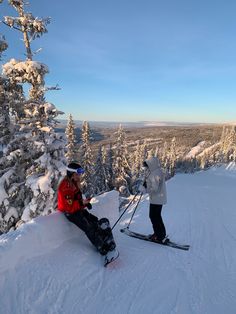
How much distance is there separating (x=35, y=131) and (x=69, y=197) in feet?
22.1

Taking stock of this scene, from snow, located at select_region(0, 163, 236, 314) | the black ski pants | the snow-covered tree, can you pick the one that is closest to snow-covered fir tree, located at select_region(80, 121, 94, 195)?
the snow-covered tree

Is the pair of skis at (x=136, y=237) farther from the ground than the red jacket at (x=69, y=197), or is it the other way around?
the red jacket at (x=69, y=197)

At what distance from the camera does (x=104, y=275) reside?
539 cm

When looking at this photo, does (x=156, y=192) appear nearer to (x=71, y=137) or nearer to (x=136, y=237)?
(x=136, y=237)

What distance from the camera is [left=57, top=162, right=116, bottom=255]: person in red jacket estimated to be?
6133mm

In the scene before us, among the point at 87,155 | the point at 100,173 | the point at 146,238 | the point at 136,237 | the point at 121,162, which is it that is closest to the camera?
the point at 146,238

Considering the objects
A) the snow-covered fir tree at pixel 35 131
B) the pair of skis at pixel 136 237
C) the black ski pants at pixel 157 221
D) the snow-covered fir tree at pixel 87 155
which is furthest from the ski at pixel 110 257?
the snow-covered fir tree at pixel 87 155

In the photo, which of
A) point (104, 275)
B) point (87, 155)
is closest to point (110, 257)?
point (104, 275)

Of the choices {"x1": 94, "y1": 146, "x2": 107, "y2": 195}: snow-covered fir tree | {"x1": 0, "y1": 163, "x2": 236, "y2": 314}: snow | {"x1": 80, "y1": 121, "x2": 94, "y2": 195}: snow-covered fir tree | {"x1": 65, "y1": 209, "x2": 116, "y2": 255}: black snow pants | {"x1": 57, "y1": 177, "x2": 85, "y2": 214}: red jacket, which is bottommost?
{"x1": 94, "y1": 146, "x2": 107, "y2": 195}: snow-covered fir tree

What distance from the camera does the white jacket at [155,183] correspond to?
7.47m

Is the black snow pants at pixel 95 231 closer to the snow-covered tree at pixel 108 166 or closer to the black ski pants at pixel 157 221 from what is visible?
the black ski pants at pixel 157 221

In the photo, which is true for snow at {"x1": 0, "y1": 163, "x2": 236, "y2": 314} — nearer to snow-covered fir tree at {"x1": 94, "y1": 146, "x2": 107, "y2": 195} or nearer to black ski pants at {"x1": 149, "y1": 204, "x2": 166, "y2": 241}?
black ski pants at {"x1": 149, "y1": 204, "x2": 166, "y2": 241}

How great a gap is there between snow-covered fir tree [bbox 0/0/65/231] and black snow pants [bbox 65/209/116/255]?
5.47 metres

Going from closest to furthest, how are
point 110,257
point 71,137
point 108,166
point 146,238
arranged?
point 110,257 < point 146,238 < point 71,137 < point 108,166
